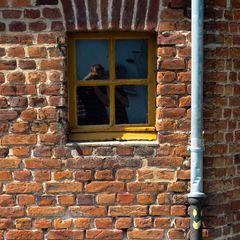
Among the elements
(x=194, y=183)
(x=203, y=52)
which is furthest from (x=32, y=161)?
(x=203, y=52)

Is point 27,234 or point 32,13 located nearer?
point 32,13

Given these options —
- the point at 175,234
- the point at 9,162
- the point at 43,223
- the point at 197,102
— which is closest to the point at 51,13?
the point at 9,162

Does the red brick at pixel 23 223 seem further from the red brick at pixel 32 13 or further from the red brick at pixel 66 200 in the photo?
the red brick at pixel 32 13

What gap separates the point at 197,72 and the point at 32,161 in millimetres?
1476

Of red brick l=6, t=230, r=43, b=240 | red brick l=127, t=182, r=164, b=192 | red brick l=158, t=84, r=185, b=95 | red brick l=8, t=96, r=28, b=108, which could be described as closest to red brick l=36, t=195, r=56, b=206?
red brick l=6, t=230, r=43, b=240

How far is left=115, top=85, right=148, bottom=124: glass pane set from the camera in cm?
366

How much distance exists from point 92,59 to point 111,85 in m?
0.26

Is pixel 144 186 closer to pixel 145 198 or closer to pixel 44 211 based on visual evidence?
pixel 145 198

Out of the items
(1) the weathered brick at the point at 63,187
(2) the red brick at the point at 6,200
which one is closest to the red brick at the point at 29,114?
(1) the weathered brick at the point at 63,187

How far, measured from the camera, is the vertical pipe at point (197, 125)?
11.1 feet

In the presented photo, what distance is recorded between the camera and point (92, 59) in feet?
11.9

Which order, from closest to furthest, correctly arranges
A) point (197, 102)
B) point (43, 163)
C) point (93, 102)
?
point (197, 102)
point (43, 163)
point (93, 102)

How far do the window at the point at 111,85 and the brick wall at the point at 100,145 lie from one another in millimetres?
131

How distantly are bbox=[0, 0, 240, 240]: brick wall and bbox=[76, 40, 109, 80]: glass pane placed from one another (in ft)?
0.56
